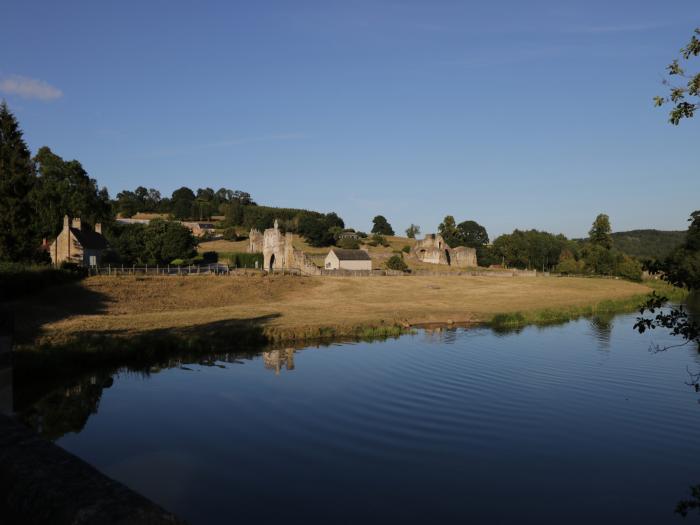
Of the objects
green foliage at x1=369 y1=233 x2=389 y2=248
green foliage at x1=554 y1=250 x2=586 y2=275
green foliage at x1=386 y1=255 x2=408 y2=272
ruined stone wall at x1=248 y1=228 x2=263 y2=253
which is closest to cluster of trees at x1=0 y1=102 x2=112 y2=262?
ruined stone wall at x1=248 y1=228 x2=263 y2=253

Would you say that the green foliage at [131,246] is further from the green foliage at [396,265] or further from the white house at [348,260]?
the green foliage at [396,265]

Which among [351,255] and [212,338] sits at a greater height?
[351,255]

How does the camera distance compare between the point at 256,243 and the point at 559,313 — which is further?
the point at 256,243

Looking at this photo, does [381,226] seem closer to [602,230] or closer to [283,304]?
[602,230]

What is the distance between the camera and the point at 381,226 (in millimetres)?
182000

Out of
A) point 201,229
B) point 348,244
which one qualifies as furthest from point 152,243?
point 201,229

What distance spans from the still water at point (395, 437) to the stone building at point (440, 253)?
78.1 metres

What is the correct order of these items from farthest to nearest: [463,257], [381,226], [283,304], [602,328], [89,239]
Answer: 1. [381,226]
2. [463,257]
3. [89,239]
4. [283,304]
5. [602,328]

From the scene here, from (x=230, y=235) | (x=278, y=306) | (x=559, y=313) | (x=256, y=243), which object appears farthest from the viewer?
(x=230, y=235)

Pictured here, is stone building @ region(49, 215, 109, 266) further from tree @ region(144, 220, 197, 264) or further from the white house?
the white house

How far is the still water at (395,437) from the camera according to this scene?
40.6ft

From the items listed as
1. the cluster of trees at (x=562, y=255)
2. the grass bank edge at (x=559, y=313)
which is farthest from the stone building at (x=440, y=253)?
the grass bank edge at (x=559, y=313)

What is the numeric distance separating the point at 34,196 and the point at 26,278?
96.3 feet

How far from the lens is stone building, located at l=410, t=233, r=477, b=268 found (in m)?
→ 106
